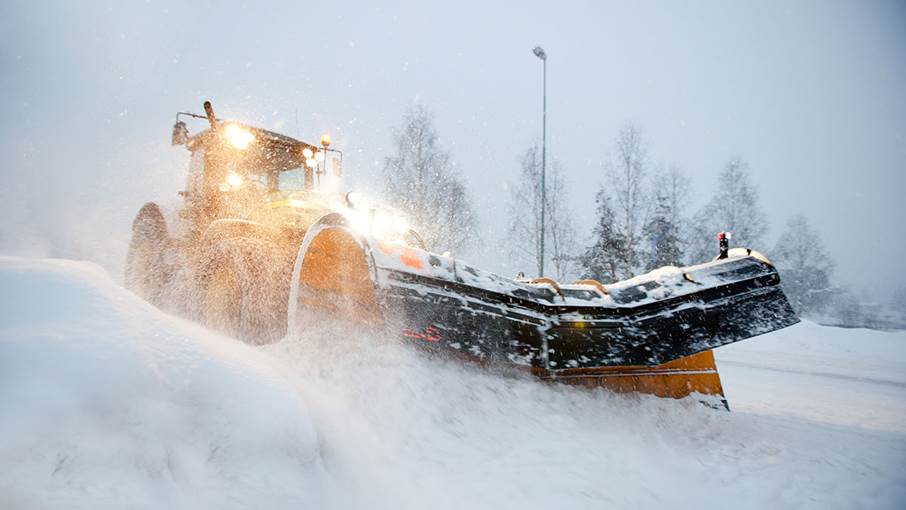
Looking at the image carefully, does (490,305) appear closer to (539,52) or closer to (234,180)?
(234,180)

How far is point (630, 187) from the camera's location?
17391 millimetres

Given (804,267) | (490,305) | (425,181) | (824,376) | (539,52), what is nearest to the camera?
(490,305)

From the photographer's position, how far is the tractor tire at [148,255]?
4625 millimetres

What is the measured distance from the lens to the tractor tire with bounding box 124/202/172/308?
4625 mm

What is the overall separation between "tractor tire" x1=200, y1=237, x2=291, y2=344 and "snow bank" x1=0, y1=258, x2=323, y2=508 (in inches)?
42.9

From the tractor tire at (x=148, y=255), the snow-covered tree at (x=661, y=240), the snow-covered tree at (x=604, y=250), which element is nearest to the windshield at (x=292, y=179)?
the tractor tire at (x=148, y=255)

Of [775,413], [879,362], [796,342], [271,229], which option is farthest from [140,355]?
[796,342]

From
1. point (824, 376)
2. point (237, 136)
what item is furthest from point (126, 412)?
point (824, 376)

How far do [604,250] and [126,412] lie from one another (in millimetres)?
15442

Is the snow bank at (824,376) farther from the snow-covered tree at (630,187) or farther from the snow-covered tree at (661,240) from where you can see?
the snow-covered tree at (630,187)

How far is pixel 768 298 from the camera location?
2.41m

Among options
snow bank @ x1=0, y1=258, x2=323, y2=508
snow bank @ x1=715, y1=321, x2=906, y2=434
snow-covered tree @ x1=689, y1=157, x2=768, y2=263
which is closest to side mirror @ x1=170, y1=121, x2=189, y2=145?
snow bank @ x1=0, y1=258, x2=323, y2=508

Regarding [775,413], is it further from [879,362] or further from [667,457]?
[879,362]

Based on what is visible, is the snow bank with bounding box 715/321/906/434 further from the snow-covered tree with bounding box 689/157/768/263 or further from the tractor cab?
the snow-covered tree with bounding box 689/157/768/263
